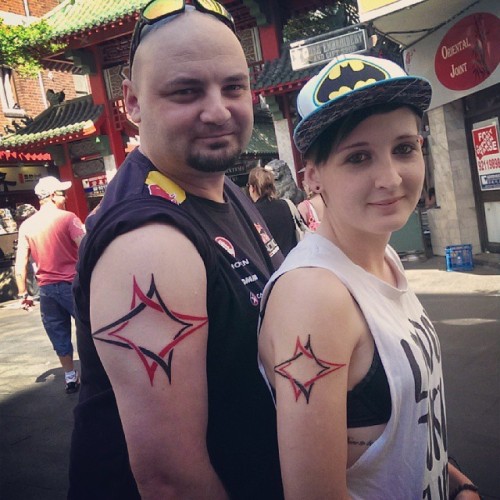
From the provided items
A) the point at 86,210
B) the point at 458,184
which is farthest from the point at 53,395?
the point at 86,210

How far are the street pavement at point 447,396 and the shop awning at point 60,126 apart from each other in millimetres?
7155

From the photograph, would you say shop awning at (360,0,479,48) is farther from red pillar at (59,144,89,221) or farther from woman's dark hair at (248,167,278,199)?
red pillar at (59,144,89,221)

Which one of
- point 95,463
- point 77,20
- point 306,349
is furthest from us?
point 77,20

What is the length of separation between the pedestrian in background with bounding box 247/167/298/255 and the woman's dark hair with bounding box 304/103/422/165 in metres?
2.55

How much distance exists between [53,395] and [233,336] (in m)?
4.62

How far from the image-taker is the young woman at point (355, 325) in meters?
1.10

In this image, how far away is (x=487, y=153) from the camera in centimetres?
855

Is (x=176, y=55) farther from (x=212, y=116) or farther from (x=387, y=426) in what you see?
(x=387, y=426)

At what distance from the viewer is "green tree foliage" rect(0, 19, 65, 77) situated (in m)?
12.5

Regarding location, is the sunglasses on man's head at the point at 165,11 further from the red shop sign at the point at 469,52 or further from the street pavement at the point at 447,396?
the red shop sign at the point at 469,52

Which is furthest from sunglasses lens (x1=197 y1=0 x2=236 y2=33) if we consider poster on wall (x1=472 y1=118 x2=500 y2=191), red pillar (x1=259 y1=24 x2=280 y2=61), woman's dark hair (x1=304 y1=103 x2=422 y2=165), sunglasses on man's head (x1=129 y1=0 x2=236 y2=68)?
red pillar (x1=259 y1=24 x2=280 y2=61)

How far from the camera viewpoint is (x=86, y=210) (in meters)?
15.3

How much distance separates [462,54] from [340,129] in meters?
7.78

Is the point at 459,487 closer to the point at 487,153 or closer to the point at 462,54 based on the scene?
the point at 462,54
